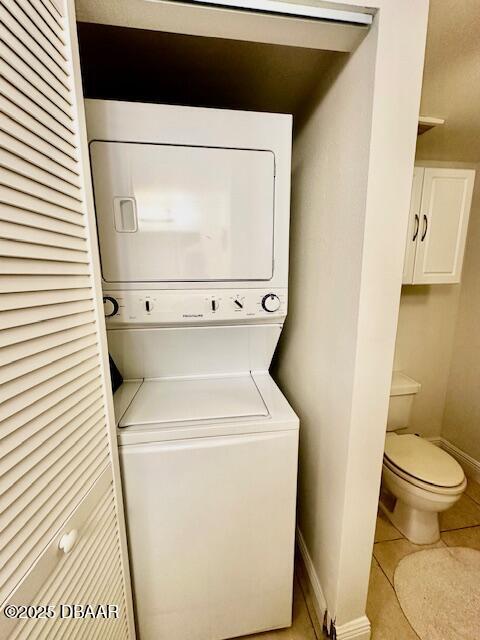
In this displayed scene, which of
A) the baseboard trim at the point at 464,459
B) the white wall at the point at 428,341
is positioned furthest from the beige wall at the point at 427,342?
the baseboard trim at the point at 464,459

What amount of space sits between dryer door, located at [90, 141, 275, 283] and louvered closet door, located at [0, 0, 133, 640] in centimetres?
25

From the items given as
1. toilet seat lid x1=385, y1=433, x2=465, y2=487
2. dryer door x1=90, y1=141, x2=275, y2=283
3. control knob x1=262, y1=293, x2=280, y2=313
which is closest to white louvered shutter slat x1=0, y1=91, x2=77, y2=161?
dryer door x1=90, y1=141, x2=275, y2=283

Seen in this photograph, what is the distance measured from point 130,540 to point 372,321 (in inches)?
49.2

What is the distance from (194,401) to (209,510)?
42cm

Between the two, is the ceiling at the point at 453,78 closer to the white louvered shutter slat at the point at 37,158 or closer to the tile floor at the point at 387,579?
the white louvered shutter slat at the point at 37,158

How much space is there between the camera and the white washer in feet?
3.47

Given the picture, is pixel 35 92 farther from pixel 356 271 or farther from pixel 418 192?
pixel 418 192

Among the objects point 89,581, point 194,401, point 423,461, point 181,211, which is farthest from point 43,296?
point 423,461

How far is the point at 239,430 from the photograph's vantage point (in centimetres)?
108

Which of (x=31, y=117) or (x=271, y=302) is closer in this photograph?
(x=31, y=117)

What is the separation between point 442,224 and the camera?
1.89m

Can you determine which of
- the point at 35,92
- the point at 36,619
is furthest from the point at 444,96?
the point at 36,619

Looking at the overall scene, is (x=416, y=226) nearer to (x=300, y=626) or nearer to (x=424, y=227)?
(x=424, y=227)

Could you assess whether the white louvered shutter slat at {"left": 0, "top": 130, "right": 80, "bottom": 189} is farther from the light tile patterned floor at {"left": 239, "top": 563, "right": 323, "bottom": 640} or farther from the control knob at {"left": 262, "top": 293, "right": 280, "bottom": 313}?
the light tile patterned floor at {"left": 239, "top": 563, "right": 323, "bottom": 640}
